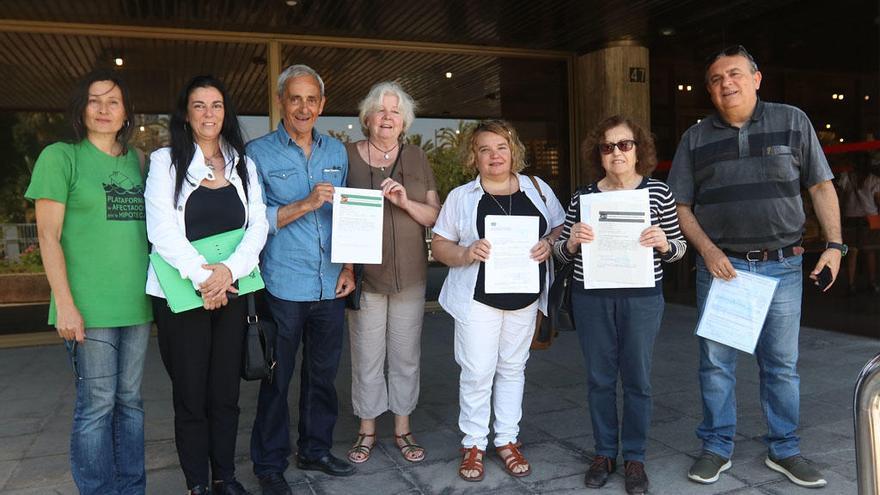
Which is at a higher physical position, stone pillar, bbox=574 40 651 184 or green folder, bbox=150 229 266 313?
stone pillar, bbox=574 40 651 184

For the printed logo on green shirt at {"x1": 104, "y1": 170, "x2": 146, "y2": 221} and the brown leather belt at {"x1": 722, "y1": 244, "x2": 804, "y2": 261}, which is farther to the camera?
the brown leather belt at {"x1": 722, "y1": 244, "x2": 804, "y2": 261}

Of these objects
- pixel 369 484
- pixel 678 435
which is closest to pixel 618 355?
pixel 678 435

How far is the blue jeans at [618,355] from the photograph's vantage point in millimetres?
3061

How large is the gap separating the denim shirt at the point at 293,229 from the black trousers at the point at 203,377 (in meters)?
0.30

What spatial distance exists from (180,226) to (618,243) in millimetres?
1879

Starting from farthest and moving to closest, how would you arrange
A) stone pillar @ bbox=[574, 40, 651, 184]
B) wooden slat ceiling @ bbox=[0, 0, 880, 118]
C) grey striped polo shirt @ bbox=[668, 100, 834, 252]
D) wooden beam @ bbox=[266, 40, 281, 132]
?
stone pillar @ bbox=[574, 40, 651, 184]
wooden beam @ bbox=[266, 40, 281, 132]
wooden slat ceiling @ bbox=[0, 0, 880, 118]
grey striped polo shirt @ bbox=[668, 100, 834, 252]

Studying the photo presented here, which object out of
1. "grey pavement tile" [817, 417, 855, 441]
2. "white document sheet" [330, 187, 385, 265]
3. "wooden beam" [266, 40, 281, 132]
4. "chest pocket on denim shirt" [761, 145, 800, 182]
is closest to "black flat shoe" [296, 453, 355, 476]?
"white document sheet" [330, 187, 385, 265]

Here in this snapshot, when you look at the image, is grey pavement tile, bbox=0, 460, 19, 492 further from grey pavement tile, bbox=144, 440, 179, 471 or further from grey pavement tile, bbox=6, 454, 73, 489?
grey pavement tile, bbox=144, 440, 179, 471

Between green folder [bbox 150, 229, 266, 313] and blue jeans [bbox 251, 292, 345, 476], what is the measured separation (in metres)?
0.35

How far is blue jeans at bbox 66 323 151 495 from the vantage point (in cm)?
272

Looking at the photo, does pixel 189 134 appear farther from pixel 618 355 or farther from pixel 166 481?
pixel 618 355

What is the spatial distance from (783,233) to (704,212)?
1.20 feet

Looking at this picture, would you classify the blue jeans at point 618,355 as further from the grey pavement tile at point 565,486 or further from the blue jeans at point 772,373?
the blue jeans at point 772,373

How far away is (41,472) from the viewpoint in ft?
11.6
